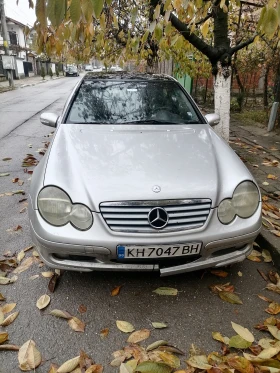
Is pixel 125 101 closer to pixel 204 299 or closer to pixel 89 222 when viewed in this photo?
pixel 89 222

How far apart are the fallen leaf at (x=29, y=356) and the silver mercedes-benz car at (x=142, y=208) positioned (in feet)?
1.61

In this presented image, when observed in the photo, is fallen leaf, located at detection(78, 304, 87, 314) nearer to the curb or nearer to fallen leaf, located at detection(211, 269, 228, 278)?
fallen leaf, located at detection(211, 269, 228, 278)

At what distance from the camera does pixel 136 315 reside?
2111mm

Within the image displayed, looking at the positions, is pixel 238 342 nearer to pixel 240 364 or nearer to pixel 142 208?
pixel 240 364

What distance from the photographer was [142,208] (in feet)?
6.51

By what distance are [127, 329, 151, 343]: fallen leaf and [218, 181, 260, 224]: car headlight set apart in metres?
0.86

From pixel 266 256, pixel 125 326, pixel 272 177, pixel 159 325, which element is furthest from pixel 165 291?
pixel 272 177

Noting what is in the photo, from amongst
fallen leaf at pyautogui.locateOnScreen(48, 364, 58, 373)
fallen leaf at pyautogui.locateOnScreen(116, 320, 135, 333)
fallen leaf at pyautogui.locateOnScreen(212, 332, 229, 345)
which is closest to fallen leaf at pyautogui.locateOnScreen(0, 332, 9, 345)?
fallen leaf at pyautogui.locateOnScreen(48, 364, 58, 373)

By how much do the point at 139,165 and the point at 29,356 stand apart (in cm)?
137

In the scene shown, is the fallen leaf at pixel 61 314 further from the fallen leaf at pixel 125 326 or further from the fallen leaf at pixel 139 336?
the fallen leaf at pixel 139 336

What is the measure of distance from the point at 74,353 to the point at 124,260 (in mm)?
601

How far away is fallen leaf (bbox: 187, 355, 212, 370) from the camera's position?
1720 mm

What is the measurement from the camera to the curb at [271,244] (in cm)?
265

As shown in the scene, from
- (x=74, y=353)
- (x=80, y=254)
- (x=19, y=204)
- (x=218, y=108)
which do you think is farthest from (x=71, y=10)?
(x=218, y=108)
